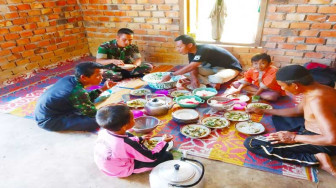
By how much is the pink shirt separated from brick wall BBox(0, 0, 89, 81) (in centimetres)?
365

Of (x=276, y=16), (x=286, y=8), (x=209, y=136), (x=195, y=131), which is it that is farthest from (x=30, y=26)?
(x=286, y=8)

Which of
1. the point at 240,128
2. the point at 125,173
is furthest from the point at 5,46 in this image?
the point at 240,128

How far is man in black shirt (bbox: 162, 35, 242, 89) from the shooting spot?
11.2 ft

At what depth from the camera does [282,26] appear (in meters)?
3.74

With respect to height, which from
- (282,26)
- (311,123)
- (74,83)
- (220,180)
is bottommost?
(220,180)

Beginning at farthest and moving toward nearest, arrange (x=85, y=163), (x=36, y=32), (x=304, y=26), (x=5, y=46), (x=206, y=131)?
1. (x=36, y=32)
2. (x=5, y=46)
3. (x=304, y=26)
4. (x=206, y=131)
5. (x=85, y=163)

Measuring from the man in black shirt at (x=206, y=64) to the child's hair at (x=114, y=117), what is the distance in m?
1.80

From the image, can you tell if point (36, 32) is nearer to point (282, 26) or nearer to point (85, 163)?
point (85, 163)

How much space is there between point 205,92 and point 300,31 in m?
1.94

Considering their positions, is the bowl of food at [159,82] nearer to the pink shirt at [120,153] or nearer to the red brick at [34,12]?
the pink shirt at [120,153]

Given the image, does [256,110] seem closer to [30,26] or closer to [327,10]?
[327,10]

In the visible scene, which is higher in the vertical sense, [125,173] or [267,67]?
[267,67]

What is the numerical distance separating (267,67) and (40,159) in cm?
299

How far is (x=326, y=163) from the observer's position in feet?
6.08
